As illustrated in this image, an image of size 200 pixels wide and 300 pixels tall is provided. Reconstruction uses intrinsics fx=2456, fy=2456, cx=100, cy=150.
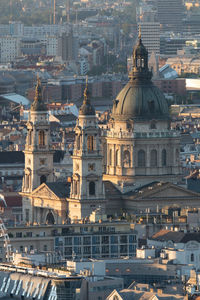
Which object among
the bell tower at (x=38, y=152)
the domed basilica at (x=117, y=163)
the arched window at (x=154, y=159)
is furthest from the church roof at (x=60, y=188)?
the arched window at (x=154, y=159)

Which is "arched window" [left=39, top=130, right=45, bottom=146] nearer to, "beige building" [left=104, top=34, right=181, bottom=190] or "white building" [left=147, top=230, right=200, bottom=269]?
"beige building" [left=104, top=34, right=181, bottom=190]

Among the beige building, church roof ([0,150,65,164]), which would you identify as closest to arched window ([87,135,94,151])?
the beige building

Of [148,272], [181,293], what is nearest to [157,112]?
[148,272]

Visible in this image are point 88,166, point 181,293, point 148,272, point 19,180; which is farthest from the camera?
point 19,180

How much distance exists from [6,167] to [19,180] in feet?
17.6

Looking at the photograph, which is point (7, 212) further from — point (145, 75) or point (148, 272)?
point (148, 272)

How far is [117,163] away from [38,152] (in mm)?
3901

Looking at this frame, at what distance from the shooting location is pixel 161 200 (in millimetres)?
114188

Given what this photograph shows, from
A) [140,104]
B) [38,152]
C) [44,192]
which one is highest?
[140,104]

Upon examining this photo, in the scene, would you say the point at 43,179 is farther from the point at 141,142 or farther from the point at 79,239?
the point at 79,239

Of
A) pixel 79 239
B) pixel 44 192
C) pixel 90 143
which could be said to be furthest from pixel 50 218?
pixel 79 239

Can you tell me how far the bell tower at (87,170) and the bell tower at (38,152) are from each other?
4.91 metres

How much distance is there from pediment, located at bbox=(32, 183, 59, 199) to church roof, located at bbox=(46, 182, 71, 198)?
144 mm

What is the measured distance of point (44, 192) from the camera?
11450 cm
